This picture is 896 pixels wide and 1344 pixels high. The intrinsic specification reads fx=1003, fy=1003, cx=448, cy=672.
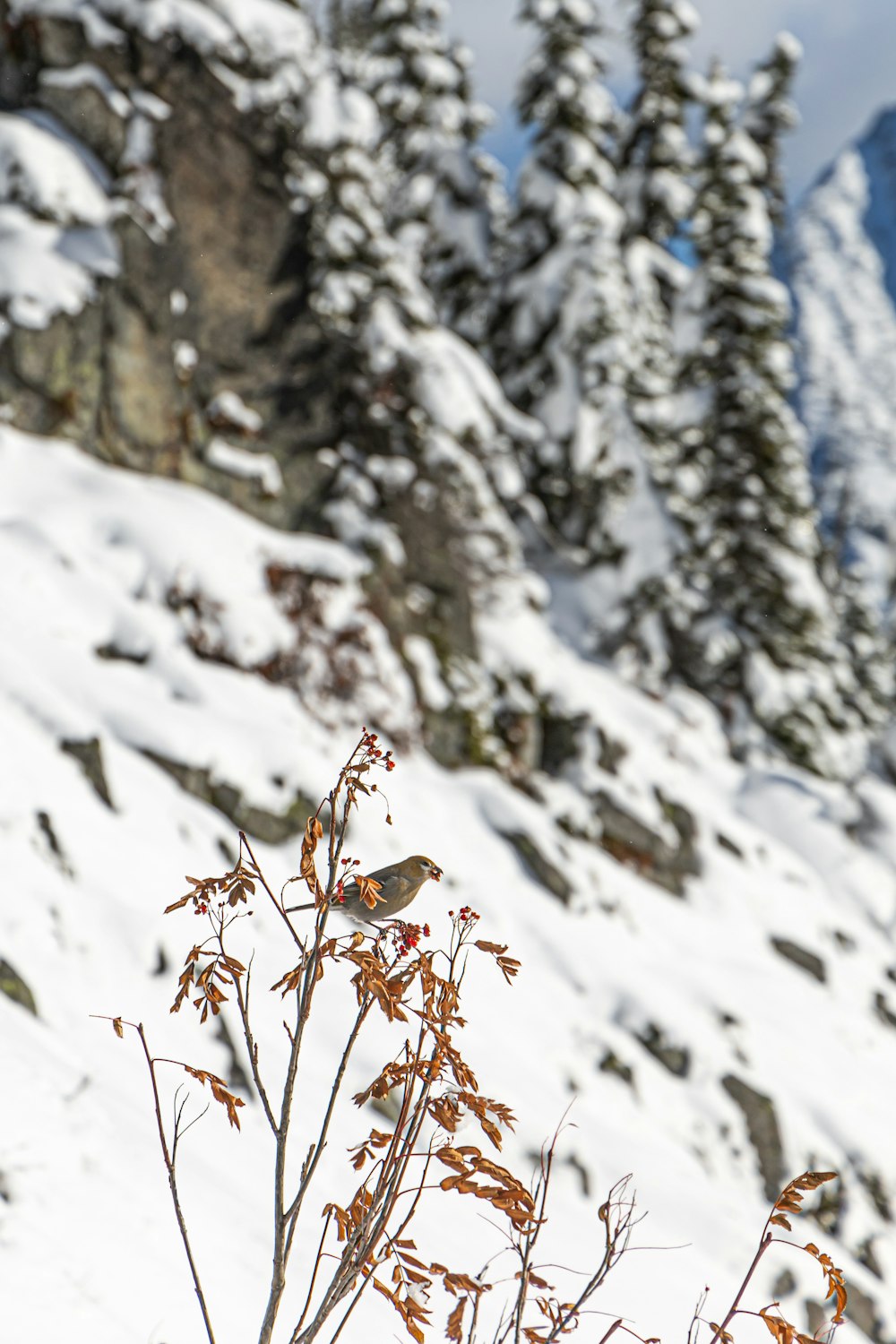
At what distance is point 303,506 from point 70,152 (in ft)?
13.8

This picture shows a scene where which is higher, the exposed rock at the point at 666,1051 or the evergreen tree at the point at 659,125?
→ the evergreen tree at the point at 659,125

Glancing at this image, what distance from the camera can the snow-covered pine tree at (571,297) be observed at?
1733 cm

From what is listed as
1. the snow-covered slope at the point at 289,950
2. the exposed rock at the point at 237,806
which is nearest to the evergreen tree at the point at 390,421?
the snow-covered slope at the point at 289,950

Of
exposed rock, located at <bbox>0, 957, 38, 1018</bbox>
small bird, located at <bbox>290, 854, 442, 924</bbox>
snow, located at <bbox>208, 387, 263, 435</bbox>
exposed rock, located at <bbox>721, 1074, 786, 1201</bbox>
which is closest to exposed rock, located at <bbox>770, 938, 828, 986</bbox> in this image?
exposed rock, located at <bbox>721, 1074, 786, 1201</bbox>

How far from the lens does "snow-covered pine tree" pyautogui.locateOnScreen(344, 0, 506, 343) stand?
20.5m

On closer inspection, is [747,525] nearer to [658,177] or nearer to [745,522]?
[745,522]

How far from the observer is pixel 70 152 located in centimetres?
1012

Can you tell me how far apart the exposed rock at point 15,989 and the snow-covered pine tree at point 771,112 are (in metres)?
22.3

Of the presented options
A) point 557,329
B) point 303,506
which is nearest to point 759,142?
point 557,329

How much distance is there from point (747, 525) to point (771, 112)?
10.3m

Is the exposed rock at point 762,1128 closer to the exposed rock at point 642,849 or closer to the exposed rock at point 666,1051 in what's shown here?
the exposed rock at point 666,1051

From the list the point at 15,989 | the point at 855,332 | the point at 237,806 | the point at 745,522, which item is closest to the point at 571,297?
the point at 745,522

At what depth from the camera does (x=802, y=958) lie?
→ 11164mm

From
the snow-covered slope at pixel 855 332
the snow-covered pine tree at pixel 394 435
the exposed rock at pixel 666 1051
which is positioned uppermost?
the snow-covered slope at pixel 855 332
